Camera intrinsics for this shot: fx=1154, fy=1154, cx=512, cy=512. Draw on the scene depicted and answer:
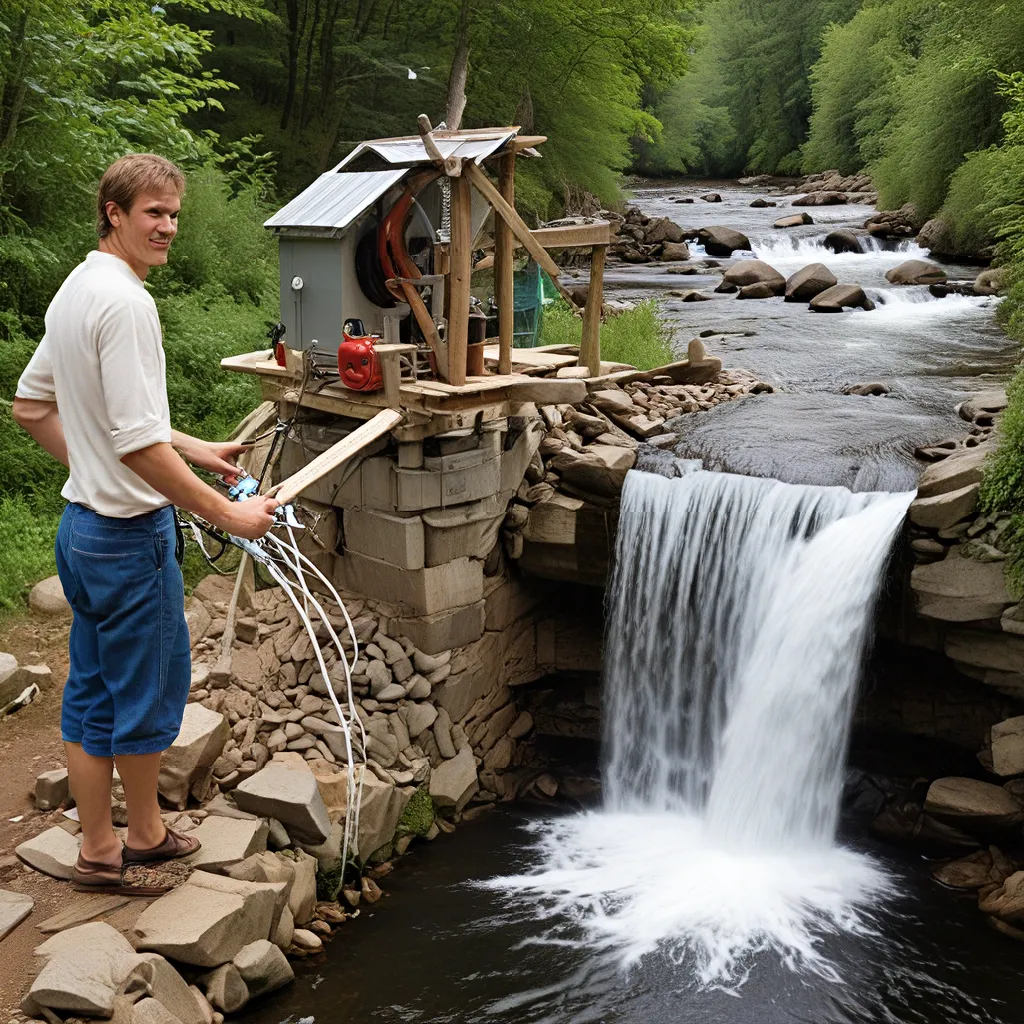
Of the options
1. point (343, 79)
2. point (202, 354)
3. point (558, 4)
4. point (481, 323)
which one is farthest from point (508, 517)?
point (558, 4)

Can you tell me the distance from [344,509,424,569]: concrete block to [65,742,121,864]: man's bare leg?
3.01 metres

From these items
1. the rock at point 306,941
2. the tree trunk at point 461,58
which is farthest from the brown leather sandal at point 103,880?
the tree trunk at point 461,58

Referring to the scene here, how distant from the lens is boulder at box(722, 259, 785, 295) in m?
16.5

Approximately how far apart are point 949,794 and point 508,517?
340cm

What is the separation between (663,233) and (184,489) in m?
19.5

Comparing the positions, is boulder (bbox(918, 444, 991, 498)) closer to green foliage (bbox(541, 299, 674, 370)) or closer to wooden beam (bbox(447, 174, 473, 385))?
wooden beam (bbox(447, 174, 473, 385))

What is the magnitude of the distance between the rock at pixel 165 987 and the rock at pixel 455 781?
8.98 ft

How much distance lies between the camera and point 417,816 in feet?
23.8

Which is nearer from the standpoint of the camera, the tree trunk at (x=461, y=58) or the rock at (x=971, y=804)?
the rock at (x=971, y=804)

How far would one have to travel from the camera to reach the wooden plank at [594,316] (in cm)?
834

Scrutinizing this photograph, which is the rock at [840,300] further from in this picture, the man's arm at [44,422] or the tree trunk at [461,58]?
the man's arm at [44,422]

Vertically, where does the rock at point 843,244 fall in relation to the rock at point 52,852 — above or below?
above

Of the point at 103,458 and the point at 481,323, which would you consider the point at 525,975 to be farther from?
the point at 481,323

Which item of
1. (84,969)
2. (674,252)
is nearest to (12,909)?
(84,969)
